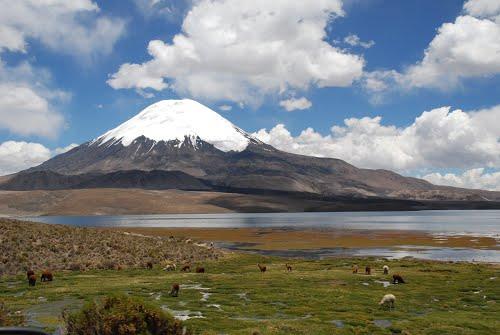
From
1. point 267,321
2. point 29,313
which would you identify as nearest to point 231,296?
point 267,321

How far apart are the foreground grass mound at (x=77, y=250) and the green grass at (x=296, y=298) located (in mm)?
3719

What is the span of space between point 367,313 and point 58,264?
33315 mm

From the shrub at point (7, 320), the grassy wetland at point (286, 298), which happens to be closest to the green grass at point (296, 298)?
the grassy wetland at point (286, 298)

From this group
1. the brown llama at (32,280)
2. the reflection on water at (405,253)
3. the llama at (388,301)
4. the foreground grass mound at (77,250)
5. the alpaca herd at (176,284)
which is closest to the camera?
the llama at (388,301)

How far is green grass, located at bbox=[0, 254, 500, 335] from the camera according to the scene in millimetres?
23297

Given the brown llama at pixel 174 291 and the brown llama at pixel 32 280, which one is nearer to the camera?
the brown llama at pixel 174 291

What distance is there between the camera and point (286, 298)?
31375mm

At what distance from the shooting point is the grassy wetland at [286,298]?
23344 mm

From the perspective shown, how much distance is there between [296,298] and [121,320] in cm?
1892

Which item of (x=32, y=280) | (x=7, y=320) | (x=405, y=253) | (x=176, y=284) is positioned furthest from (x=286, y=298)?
(x=405, y=253)

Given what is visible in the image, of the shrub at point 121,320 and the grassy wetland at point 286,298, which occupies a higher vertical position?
the shrub at point 121,320

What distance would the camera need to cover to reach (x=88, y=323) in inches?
574

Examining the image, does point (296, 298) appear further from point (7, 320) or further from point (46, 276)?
point (46, 276)

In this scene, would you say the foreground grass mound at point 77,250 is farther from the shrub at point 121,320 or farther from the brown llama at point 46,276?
the shrub at point 121,320
